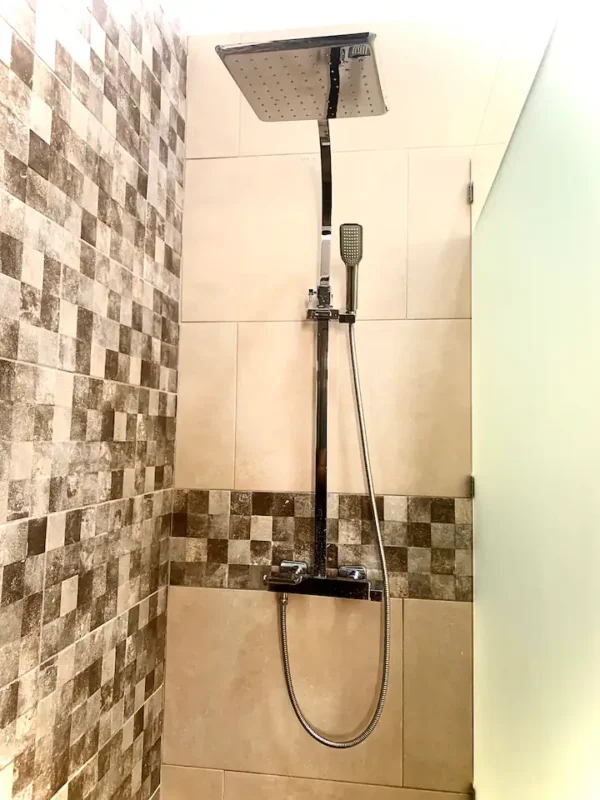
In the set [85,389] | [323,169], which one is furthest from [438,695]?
[323,169]

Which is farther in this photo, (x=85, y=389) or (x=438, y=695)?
(x=438, y=695)

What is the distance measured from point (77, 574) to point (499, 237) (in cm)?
97

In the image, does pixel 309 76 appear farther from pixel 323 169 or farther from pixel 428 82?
pixel 428 82

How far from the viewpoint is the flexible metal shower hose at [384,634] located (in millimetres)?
1232

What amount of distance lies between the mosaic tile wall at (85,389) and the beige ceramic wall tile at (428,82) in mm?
473

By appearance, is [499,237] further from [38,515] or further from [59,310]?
[38,515]

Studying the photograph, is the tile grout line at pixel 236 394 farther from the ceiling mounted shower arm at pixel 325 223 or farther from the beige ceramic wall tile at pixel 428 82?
the beige ceramic wall tile at pixel 428 82

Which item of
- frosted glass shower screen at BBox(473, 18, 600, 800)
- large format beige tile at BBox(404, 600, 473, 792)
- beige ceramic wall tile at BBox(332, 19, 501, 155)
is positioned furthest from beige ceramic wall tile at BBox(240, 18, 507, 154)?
large format beige tile at BBox(404, 600, 473, 792)

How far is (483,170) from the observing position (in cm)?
117

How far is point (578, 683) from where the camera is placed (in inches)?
23.8

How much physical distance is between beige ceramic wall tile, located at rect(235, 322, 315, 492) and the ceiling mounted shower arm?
0.31 feet

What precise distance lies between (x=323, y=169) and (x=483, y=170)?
0.38 metres

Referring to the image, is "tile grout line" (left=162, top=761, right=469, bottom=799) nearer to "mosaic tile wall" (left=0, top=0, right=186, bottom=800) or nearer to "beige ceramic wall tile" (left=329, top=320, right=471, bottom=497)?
"mosaic tile wall" (left=0, top=0, right=186, bottom=800)

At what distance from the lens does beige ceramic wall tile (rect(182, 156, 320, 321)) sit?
4.55 feet
